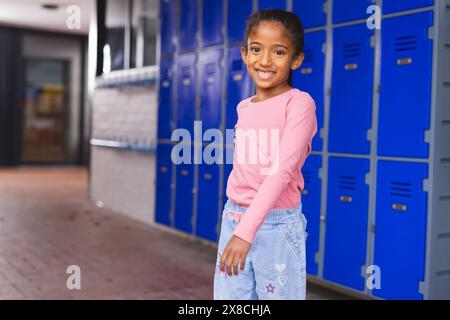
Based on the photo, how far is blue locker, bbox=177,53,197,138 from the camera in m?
5.47

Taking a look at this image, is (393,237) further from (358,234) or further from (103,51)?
(103,51)

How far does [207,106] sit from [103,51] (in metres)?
3.50

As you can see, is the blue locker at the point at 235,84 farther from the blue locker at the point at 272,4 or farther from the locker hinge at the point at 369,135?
the locker hinge at the point at 369,135

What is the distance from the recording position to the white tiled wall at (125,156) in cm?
660

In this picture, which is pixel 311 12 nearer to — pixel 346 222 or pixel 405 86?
pixel 405 86

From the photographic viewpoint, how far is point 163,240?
5.66 m

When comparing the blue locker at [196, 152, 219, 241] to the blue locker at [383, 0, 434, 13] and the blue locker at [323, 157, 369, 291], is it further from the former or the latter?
the blue locker at [383, 0, 434, 13]

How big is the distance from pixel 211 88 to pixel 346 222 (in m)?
1.98

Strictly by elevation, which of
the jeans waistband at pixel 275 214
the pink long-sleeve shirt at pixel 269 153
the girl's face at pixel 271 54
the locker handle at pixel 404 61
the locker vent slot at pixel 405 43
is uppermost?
the locker vent slot at pixel 405 43

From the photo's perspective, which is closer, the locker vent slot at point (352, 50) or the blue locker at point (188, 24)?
the locker vent slot at point (352, 50)

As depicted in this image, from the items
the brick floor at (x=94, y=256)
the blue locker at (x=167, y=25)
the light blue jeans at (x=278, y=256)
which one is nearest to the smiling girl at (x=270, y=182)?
the light blue jeans at (x=278, y=256)

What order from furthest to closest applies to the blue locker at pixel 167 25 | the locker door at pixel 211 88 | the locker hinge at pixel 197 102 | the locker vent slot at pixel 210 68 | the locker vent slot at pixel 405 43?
the blue locker at pixel 167 25 < the locker hinge at pixel 197 102 < the locker vent slot at pixel 210 68 < the locker door at pixel 211 88 < the locker vent slot at pixel 405 43

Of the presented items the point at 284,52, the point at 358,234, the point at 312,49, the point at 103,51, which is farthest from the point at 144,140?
the point at 284,52

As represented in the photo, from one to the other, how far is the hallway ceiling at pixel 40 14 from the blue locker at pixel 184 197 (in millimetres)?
4814
